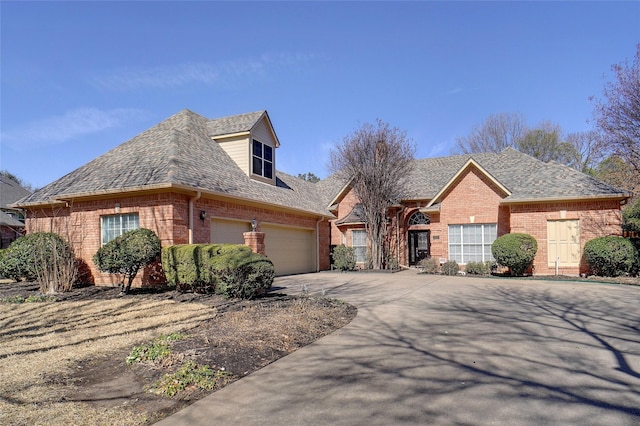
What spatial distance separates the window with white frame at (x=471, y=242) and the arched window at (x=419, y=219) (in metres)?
2.94

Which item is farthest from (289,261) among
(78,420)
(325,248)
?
(78,420)

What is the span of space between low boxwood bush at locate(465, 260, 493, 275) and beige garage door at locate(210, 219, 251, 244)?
9.73 m

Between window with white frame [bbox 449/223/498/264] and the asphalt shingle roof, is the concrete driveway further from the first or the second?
window with white frame [bbox 449/223/498/264]

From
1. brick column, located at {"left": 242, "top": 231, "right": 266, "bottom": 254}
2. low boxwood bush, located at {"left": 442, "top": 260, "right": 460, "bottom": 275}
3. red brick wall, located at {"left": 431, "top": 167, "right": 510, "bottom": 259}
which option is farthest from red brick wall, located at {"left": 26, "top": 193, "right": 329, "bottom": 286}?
red brick wall, located at {"left": 431, "top": 167, "right": 510, "bottom": 259}

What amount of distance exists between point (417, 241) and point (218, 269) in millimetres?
15560

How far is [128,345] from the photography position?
596 centimetres

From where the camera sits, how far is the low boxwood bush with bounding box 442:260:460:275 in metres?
17.3

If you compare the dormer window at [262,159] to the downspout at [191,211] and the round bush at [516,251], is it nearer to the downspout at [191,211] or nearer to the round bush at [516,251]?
the downspout at [191,211]

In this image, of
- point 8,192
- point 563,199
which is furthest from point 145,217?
point 8,192

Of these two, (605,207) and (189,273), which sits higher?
(605,207)

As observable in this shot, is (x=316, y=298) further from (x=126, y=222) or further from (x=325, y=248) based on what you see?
(x=325, y=248)

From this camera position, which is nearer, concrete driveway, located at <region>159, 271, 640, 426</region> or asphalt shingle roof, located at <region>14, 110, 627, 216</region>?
concrete driveway, located at <region>159, 271, 640, 426</region>

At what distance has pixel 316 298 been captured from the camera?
10.3 m

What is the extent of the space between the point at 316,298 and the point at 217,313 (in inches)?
115
